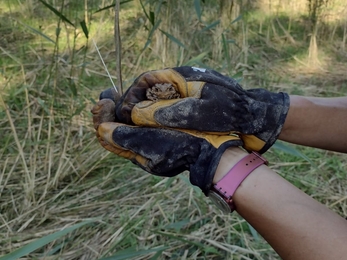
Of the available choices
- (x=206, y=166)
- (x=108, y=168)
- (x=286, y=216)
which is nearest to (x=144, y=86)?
(x=206, y=166)

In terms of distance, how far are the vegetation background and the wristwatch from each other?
0.25 m

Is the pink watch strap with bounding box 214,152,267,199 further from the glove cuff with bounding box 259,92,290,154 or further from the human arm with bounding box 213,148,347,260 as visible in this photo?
the glove cuff with bounding box 259,92,290,154

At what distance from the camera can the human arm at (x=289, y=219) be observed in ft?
2.31

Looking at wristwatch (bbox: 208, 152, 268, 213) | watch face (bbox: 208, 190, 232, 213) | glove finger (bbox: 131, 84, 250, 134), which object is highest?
glove finger (bbox: 131, 84, 250, 134)

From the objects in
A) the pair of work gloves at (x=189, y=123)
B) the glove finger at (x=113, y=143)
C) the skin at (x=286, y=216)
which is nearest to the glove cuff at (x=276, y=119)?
the pair of work gloves at (x=189, y=123)

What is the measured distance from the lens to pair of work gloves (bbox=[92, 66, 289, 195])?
884mm

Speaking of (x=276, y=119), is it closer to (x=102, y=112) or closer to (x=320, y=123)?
(x=320, y=123)

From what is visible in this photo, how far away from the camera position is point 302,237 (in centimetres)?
72

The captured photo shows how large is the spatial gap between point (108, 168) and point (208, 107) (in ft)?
3.03

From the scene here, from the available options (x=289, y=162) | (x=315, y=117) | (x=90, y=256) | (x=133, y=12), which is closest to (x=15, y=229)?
(x=90, y=256)

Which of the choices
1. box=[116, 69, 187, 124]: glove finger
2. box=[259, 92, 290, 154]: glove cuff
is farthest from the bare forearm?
box=[116, 69, 187, 124]: glove finger

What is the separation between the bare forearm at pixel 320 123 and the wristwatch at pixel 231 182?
252 millimetres

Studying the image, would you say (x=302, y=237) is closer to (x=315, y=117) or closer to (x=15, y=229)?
(x=315, y=117)

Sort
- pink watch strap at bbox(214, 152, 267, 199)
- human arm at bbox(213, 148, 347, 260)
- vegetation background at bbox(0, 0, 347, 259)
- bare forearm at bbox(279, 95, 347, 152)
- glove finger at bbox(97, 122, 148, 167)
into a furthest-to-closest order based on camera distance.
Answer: vegetation background at bbox(0, 0, 347, 259) < bare forearm at bbox(279, 95, 347, 152) < glove finger at bbox(97, 122, 148, 167) < pink watch strap at bbox(214, 152, 267, 199) < human arm at bbox(213, 148, 347, 260)
